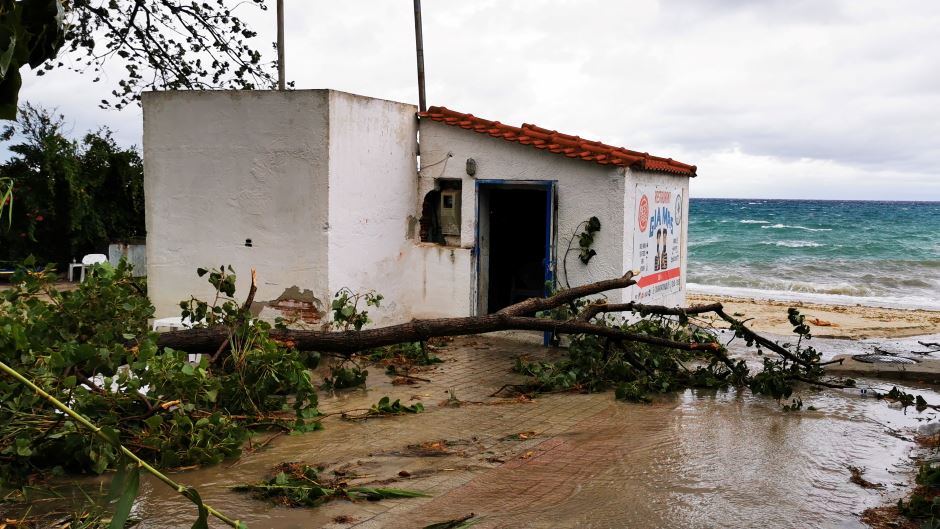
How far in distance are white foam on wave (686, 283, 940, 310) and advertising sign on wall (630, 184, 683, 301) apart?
11280 mm

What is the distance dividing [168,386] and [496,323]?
341 centimetres

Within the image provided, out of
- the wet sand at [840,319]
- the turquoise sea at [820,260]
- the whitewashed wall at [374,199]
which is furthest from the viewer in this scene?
the turquoise sea at [820,260]

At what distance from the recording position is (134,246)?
719 inches

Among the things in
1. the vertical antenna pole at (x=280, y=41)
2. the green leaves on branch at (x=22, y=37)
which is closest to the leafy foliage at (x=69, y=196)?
the vertical antenna pole at (x=280, y=41)

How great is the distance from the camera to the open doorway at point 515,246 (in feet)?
42.7

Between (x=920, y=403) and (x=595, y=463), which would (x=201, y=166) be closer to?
(x=595, y=463)

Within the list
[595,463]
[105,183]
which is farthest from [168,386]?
[105,183]

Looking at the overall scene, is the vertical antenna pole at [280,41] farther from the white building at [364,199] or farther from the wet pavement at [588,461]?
the wet pavement at [588,461]

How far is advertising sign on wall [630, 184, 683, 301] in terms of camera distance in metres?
11.4

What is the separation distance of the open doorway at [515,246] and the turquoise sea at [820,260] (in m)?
13.5

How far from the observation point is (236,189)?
420 inches

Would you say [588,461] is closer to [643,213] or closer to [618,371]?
[618,371]

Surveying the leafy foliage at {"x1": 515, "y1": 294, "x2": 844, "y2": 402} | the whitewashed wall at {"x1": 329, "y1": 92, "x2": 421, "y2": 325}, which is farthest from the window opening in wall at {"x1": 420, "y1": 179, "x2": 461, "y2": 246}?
the leafy foliage at {"x1": 515, "y1": 294, "x2": 844, "y2": 402}

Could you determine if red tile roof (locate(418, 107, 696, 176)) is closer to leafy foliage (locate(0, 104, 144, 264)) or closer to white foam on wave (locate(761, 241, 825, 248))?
leafy foliage (locate(0, 104, 144, 264))
